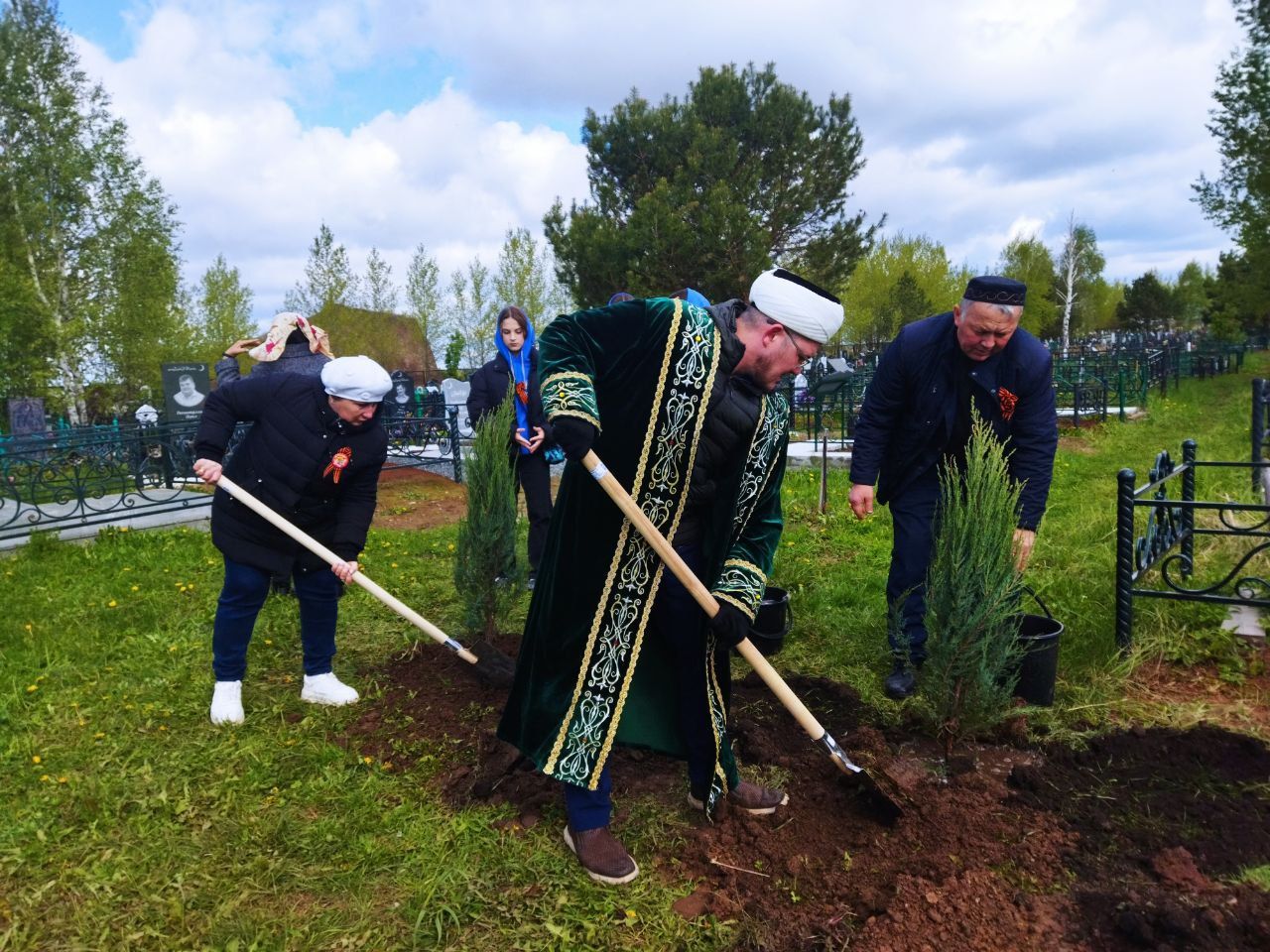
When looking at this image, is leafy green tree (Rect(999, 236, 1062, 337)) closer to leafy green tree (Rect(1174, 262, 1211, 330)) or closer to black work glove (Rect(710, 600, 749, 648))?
leafy green tree (Rect(1174, 262, 1211, 330))

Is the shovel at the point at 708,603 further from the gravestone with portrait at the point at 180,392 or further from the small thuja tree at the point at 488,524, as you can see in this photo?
the gravestone with portrait at the point at 180,392

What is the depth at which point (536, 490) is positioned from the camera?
19.4ft

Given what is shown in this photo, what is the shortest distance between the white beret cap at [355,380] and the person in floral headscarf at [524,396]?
213cm

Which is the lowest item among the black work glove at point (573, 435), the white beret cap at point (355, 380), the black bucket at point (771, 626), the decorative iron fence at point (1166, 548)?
the black bucket at point (771, 626)

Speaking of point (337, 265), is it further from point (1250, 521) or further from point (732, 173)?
point (1250, 521)

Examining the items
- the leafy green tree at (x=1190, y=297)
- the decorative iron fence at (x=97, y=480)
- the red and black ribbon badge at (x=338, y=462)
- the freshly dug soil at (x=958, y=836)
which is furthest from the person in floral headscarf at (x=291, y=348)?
the leafy green tree at (x=1190, y=297)

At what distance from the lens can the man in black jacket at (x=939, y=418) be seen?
3.63 meters

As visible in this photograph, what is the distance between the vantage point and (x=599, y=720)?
2.70 m

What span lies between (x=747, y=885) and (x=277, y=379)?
2.77 metres

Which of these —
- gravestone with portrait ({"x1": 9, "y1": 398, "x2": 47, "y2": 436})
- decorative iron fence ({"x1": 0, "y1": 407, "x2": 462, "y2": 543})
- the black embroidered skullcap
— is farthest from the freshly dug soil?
gravestone with portrait ({"x1": 9, "y1": 398, "x2": 47, "y2": 436})

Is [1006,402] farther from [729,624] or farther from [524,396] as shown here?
[524,396]

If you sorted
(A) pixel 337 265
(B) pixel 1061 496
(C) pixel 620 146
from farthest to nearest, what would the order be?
(A) pixel 337 265 < (C) pixel 620 146 < (B) pixel 1061 496

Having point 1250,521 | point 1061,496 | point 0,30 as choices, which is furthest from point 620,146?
point 1250,521

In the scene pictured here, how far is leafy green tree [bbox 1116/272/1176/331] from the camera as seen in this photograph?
2199 inches
